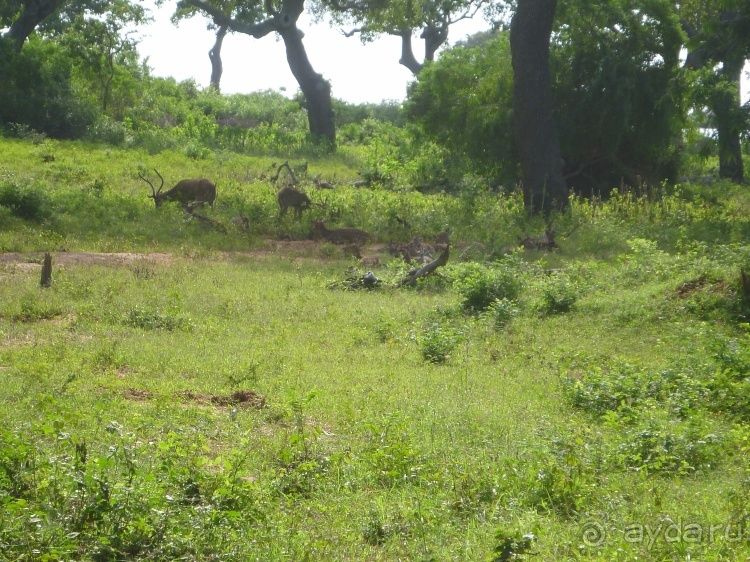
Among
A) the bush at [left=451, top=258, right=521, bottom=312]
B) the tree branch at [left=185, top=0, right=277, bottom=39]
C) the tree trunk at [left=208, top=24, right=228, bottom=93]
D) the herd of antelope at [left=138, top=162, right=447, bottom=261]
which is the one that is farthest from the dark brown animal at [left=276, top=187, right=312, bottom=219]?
the tree trunk at [left=208, top=24, right=228, bottom=93]

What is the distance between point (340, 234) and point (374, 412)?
29.1 feet

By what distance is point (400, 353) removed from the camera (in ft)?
26.4

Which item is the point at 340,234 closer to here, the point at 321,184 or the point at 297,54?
the point at 321,184

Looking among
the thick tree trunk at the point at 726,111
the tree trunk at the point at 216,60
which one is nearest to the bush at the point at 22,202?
the thick tree trunk at the point at 726,111

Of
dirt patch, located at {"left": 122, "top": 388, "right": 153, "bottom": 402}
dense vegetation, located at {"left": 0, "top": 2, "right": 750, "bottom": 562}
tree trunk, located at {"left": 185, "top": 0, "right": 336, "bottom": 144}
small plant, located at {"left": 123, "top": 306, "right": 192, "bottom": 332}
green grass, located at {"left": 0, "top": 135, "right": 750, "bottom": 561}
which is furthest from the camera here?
tree trunk, located at {"left": 185, "top": 0, "right": 336, "bottom": 144}

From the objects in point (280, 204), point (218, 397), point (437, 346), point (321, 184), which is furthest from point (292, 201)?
point (218, 397)

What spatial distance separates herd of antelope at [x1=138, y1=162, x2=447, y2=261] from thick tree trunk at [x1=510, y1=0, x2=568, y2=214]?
400 cm

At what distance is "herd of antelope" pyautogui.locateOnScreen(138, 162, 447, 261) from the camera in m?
14.6

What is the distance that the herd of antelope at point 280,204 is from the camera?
1460 cm

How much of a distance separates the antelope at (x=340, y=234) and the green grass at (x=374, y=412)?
2.27 meters

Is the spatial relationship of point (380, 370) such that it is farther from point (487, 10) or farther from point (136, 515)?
point (487, 10)

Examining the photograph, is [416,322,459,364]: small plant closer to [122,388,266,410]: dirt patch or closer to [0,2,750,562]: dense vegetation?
[0,2,750,562]: dense vegetation

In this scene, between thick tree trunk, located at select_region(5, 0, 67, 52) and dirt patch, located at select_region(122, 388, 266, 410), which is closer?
dirt patch, located at select_region(122, 388, 266, 410)

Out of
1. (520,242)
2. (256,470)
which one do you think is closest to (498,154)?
(520,242)
